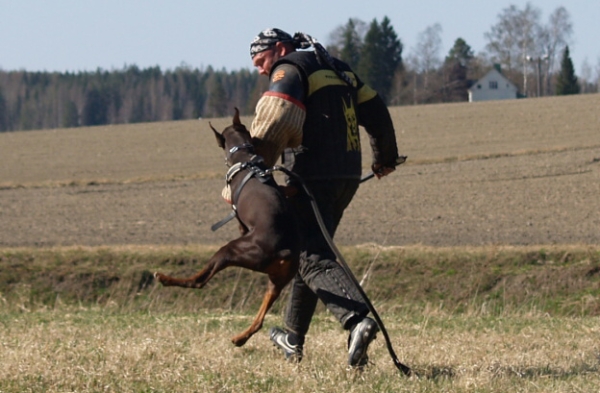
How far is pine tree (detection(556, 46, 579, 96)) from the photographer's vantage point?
7512 centimetres

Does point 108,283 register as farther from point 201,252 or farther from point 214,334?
point 214,334

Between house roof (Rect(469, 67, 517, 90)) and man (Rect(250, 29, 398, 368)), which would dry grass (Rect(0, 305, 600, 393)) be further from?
house roof (Rect(469, 67, 517, 90))

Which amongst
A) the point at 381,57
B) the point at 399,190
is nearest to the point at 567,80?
the point at 381,57

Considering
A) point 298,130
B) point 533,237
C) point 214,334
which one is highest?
point 298,130

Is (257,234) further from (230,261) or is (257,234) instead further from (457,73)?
(457,73)

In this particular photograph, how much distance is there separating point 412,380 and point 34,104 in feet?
379

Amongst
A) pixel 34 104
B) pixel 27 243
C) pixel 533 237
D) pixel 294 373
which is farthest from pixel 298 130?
pixel 34 104

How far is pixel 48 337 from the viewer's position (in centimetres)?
579

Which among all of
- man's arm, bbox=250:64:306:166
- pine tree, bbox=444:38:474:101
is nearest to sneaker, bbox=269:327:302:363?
man's arm, bbox=250:64:306:166

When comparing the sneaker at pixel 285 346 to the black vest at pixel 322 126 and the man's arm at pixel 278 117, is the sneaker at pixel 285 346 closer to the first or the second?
the black vest at pixel 322 126

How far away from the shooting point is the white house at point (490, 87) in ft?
297

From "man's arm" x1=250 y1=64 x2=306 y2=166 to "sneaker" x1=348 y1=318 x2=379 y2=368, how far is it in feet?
2.88

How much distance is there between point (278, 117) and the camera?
15.3 ft

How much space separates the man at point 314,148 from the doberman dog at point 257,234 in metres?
0.21
